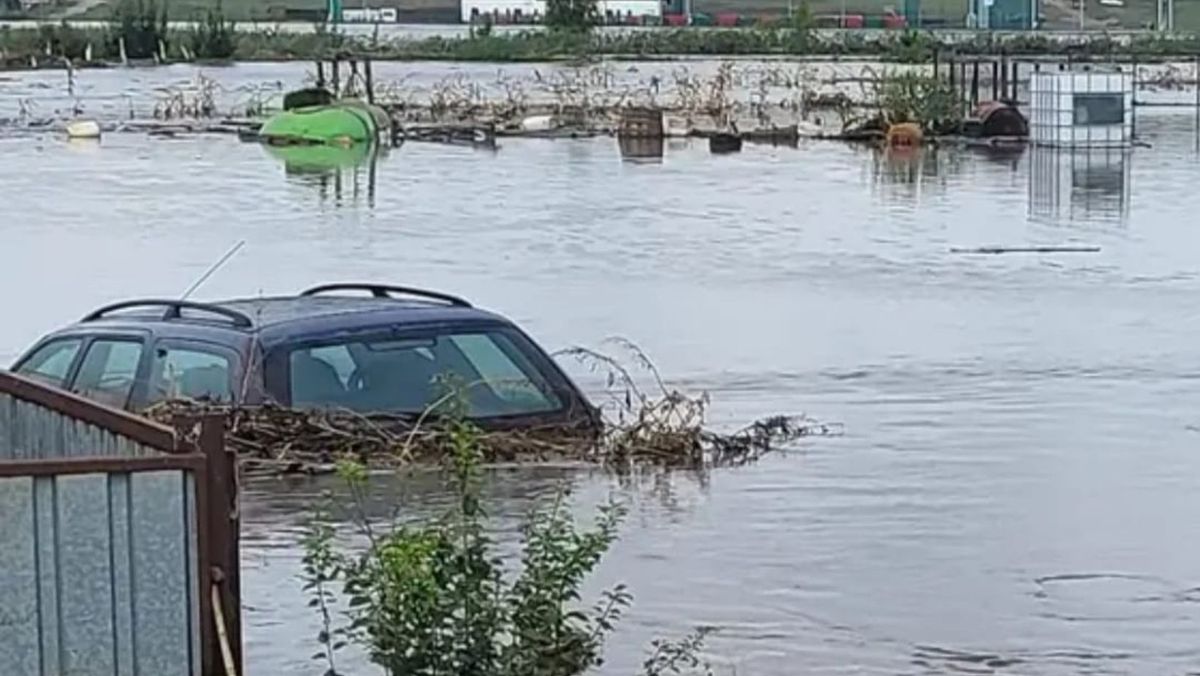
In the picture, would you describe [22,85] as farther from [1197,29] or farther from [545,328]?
[1197,29]

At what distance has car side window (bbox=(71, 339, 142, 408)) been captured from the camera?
1453 centimetres

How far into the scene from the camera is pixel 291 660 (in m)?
11.1

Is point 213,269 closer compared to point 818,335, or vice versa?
point 818,335

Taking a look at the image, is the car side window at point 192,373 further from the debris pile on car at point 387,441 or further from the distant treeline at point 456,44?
the distant treeline at point 456,44

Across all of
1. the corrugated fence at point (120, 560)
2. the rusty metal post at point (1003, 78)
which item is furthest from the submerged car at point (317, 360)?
the rusty metal post at point (1003, 78)

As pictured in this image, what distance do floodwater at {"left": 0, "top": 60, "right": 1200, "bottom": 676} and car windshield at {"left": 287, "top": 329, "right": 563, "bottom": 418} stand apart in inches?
20.5

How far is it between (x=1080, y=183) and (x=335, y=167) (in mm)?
14951

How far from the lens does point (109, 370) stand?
582 inches

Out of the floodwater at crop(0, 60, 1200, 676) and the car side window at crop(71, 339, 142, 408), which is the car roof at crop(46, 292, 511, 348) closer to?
the car side window at crop(71, 339, 142, 408)

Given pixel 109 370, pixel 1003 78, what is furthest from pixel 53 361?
pixel 1003 78

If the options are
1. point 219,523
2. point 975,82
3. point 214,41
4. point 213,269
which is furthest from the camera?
point 214,41

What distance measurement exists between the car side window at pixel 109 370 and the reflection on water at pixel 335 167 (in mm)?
27943

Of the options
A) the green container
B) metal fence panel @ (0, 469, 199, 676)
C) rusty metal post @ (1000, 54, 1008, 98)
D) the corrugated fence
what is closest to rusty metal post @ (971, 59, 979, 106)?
rusty metal post @ (1000, 54, 1008, 98)

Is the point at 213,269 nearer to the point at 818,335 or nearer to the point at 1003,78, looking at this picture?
the point at 818,335
